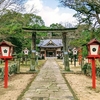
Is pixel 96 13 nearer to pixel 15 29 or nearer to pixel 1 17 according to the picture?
pixel 1 17

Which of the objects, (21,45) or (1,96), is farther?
(21,45)

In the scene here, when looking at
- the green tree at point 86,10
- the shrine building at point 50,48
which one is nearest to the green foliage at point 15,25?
the green tree at point 86,10

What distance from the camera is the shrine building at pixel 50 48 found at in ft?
165

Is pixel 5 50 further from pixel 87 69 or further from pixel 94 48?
pixel 87 69

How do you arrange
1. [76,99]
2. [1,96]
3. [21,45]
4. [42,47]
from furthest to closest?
[42,47], [21,45], [1,96], [76,99]

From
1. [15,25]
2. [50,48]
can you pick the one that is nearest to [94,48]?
[15,25]

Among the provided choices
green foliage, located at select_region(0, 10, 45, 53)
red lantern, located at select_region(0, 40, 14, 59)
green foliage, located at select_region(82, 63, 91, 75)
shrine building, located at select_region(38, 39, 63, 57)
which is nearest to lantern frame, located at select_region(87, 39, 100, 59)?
red lantern, located at select_region(0, 40, 14, 59)

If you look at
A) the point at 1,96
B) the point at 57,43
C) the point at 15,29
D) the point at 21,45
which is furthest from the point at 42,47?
the point at 1,96

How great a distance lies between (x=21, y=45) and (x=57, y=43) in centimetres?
2496

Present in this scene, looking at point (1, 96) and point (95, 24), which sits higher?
point (95, 24)

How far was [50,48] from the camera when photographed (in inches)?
2020

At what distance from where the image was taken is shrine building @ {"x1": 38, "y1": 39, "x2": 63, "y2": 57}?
→ 165 ft

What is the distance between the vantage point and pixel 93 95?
6.76 m

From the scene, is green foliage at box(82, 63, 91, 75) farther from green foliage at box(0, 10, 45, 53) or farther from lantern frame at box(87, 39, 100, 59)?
green foliage at box(0, 10, 45, 53)
